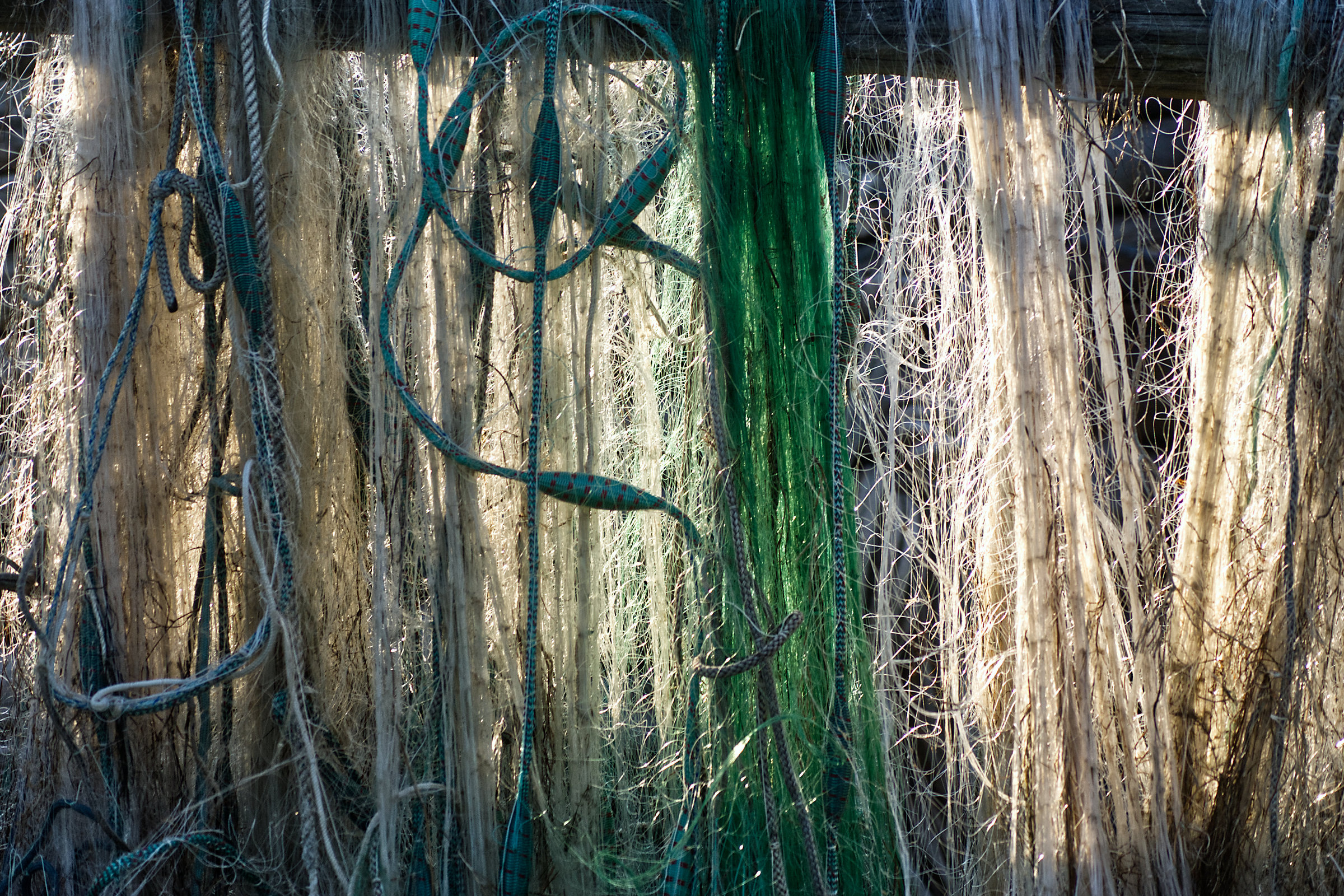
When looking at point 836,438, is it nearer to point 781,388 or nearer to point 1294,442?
point 781,388

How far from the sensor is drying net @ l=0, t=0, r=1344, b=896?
1796 mm

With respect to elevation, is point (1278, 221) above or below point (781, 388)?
above

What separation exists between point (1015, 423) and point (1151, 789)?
27.7 inches

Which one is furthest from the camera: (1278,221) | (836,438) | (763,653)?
(1278,221)

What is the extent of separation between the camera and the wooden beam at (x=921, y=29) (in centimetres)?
186

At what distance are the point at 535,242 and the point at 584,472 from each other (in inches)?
16.4

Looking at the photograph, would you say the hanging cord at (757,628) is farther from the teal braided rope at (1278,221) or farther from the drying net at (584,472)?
the teal braided rope at (1278,221)

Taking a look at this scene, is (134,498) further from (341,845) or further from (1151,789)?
(1151,789)

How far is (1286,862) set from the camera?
191cm

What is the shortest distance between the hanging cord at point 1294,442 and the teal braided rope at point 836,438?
77cm

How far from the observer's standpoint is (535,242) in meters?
1.86

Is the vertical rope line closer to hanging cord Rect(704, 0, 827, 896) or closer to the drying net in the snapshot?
the drying net

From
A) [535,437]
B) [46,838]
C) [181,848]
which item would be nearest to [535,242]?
[535,437]

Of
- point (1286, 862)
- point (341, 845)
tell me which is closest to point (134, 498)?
point (341, 845)
